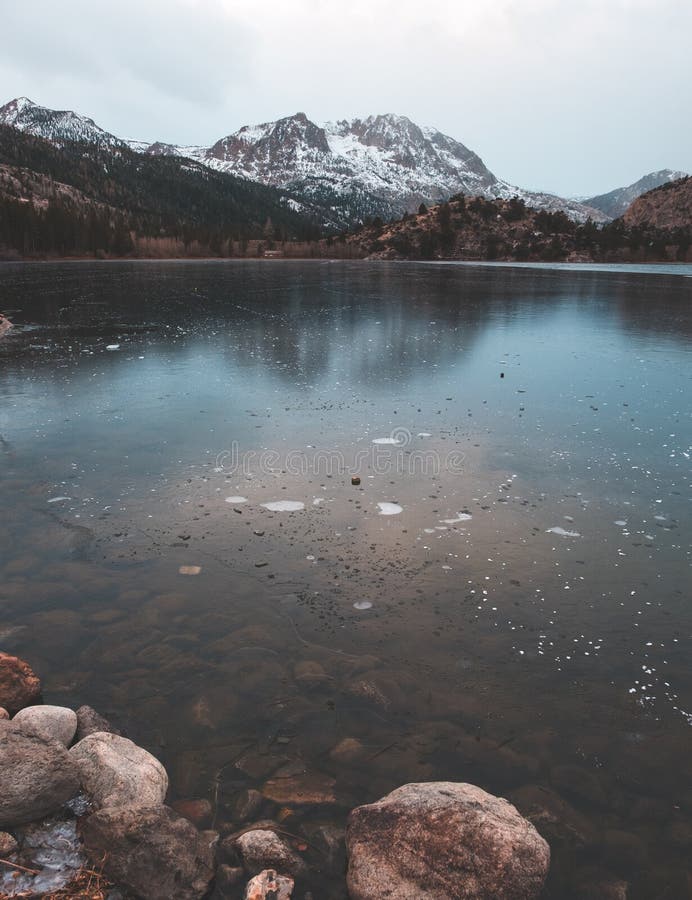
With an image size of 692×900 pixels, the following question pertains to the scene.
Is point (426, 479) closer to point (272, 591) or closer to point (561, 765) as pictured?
point (272, 591)

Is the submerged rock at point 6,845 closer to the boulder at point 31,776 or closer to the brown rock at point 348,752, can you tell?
the boulder at point 31,776

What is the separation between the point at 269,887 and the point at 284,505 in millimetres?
6913

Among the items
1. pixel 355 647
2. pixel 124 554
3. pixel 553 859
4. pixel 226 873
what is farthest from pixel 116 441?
pixel 553 859

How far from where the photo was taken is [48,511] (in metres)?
10.3

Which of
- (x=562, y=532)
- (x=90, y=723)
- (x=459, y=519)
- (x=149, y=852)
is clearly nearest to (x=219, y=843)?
(x=149, y=852)

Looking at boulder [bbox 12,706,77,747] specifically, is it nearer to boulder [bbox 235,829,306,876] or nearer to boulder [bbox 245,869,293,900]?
boulder [bbox 235,829,306,876]

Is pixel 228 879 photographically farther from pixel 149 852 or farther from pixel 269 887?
pixel 149 852

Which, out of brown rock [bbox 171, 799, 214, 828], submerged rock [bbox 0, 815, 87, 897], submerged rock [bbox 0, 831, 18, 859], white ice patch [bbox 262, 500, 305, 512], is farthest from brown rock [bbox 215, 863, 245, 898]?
white ice patch [bbox 262, 500, 305, 512]

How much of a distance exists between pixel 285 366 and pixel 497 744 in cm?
1950

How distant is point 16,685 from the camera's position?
18.7 feet

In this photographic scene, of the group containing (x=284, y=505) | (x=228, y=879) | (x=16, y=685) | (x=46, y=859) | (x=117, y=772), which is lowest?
(x=228, y=879)

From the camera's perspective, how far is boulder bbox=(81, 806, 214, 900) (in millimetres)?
4035

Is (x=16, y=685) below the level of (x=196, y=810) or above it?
above

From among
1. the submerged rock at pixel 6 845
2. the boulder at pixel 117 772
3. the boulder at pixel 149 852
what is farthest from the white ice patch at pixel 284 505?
the submerged rock at pixel 6 845
